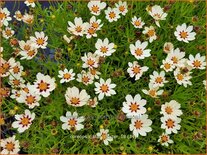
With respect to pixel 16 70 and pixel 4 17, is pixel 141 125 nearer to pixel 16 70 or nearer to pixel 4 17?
pixel 16 70

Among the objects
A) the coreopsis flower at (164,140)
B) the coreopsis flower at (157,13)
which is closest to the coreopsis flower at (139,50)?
the coreopsis flower at (157,13)

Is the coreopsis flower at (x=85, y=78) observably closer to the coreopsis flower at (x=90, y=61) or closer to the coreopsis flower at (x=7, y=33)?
the coreopsis flower at (x=90, y=61)

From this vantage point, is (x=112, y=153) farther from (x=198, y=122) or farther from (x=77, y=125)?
(x=198, y=122)

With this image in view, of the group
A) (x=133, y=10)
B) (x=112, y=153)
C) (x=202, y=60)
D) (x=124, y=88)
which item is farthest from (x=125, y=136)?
(x=133, y=10)

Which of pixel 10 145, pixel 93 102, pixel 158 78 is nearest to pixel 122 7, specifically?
pixel 158 78

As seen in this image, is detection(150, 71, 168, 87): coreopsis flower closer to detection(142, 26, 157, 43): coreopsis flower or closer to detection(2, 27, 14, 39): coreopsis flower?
detection(142, 26, 157, 43): coreopsis flower

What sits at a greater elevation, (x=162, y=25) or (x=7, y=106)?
(x=162, y=25)

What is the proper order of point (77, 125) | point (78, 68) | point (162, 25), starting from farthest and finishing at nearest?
point (162, 25) < point (78, 68) < point (77, 125)
